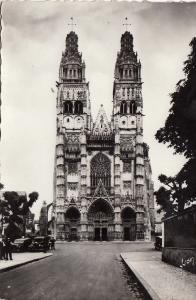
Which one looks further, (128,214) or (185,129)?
(128,214)

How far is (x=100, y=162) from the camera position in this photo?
228 ft

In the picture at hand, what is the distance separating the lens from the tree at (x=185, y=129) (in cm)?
1947

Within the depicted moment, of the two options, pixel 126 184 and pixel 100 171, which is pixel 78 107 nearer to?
pixel 100 171

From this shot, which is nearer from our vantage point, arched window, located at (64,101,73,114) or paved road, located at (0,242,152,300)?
paved road, located at (0,242,152,300)

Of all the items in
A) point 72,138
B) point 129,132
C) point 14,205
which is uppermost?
point 129,132

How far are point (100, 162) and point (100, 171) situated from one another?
1381 mm

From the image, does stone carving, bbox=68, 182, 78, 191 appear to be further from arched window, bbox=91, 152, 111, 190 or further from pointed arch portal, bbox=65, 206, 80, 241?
pointed arch portal, bbox=65, 206, 80, 241

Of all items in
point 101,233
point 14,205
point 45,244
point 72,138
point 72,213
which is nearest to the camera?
point 45,244

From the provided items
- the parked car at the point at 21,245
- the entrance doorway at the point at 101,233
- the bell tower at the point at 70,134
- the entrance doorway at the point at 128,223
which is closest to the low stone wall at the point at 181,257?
the parked car at the point at 21,245

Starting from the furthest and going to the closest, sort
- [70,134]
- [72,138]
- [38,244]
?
1. [70,134]
2. [72,138]
3. [38,244]

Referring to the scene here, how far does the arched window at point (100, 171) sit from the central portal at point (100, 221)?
2.67 metres

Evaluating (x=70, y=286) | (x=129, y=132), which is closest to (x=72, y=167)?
(x=129, y=132)

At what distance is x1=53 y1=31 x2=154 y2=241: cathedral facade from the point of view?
219 feet

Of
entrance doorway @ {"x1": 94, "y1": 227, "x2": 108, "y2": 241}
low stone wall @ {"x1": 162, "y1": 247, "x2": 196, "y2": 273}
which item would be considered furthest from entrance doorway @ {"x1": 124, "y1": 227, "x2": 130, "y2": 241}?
low stone wall @ {"x1": 162, "y1": 247, "x2": 196, "y2": 273}
